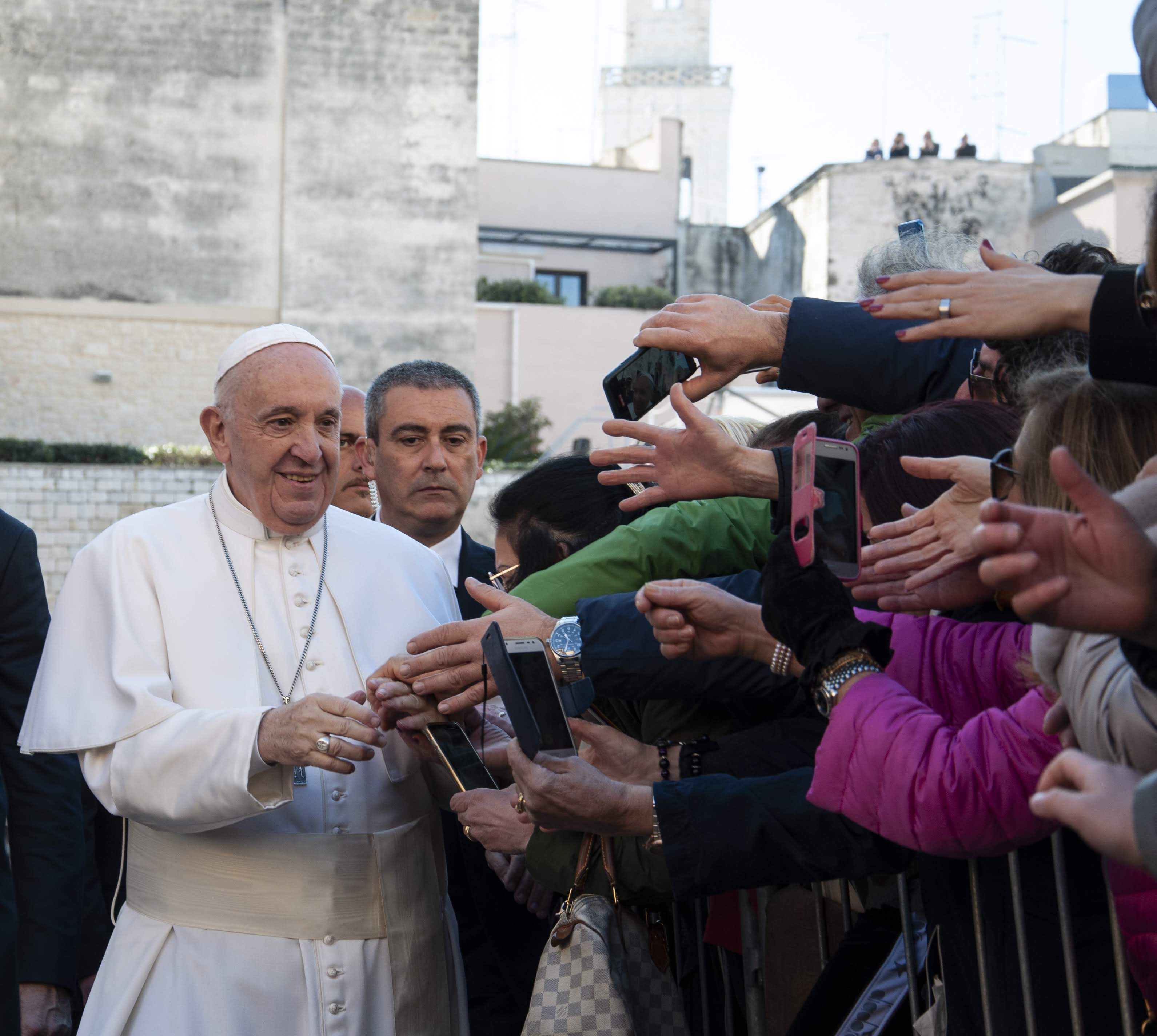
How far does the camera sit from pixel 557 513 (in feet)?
12.2

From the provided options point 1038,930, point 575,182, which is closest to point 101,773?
point 1038,930

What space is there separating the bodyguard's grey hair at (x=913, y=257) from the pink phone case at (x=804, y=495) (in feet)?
4.09

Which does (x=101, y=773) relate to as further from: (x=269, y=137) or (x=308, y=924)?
(x=269, y=137)

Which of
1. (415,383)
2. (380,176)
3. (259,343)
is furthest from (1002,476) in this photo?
(380,176)

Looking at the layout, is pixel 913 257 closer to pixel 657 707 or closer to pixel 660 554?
pixel 660 554

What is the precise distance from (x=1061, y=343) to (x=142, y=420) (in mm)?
23103

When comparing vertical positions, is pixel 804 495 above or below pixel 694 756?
above

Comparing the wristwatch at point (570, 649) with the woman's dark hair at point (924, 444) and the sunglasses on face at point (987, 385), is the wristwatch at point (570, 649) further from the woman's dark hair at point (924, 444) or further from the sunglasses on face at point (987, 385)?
the sunglasses on face at point (987, 385)

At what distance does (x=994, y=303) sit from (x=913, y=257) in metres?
1.34

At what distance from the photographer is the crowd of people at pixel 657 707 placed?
2.11 m

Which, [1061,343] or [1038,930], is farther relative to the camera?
[1061,343]

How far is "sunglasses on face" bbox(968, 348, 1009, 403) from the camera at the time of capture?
2.84 m

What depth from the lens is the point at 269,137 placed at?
24188mm

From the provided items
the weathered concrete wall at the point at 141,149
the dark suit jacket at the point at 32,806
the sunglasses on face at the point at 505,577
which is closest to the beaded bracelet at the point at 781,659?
the sunglasses on face at the point at 505,577
